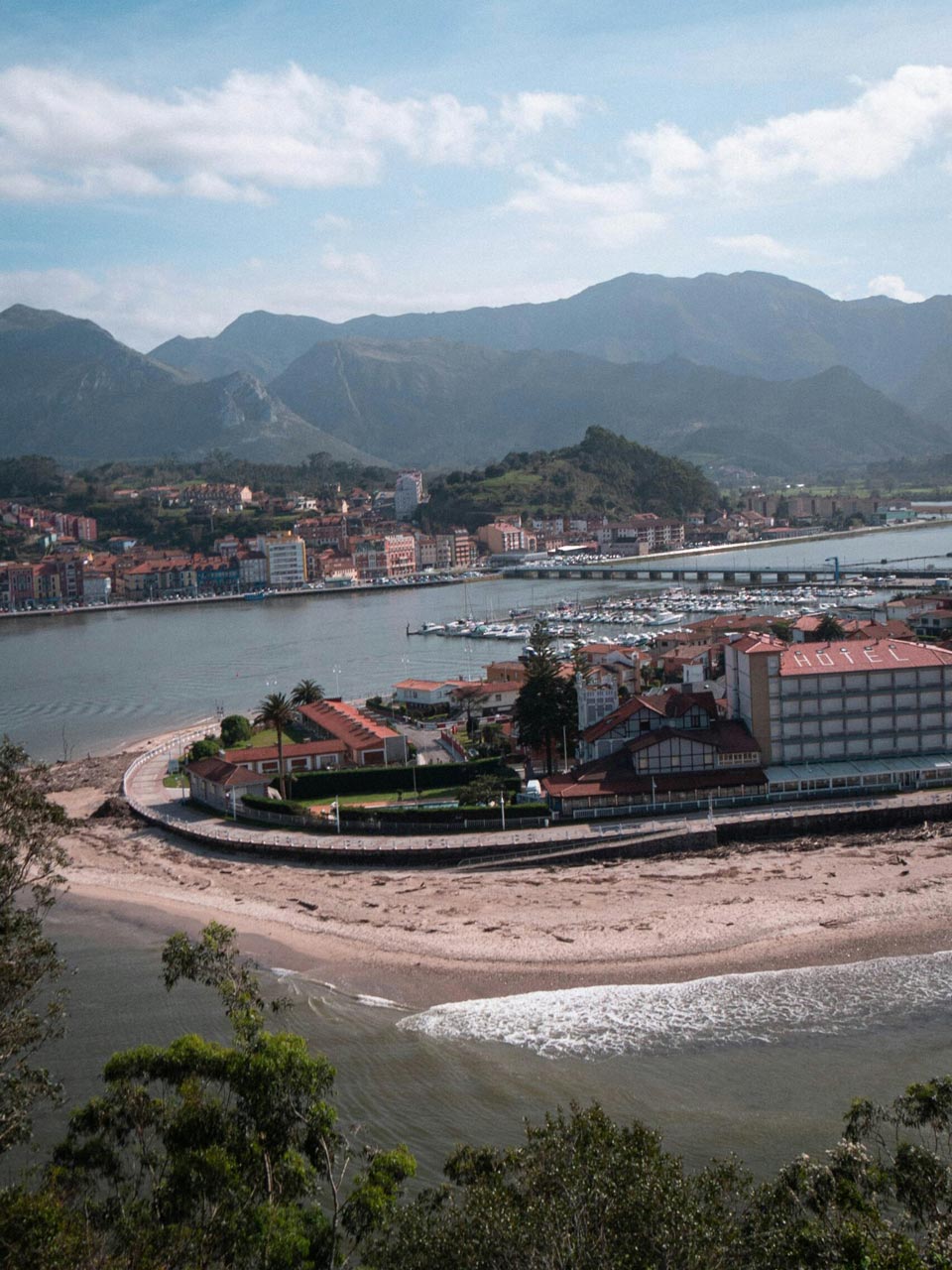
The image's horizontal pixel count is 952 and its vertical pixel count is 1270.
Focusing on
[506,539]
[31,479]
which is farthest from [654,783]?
[31,479]

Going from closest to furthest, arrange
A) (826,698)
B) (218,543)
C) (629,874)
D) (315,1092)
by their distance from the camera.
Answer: (315,1092) < (629,874) < (826,698) < (218,543)

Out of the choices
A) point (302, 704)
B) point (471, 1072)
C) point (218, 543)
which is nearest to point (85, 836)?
point (302, 704)

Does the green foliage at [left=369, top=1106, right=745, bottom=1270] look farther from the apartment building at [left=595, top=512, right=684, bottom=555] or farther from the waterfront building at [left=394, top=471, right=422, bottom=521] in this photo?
the waterfront building at [left=394, top=471, right=422, bottom=521]

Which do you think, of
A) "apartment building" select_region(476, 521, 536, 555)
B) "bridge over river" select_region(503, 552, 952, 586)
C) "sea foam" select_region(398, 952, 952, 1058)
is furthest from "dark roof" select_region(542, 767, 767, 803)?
"apartment building" select_region(476, 521, 536, 555)

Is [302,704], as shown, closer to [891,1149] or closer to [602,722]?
[602,722]

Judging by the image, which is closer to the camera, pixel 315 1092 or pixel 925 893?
pixel 315 1092
